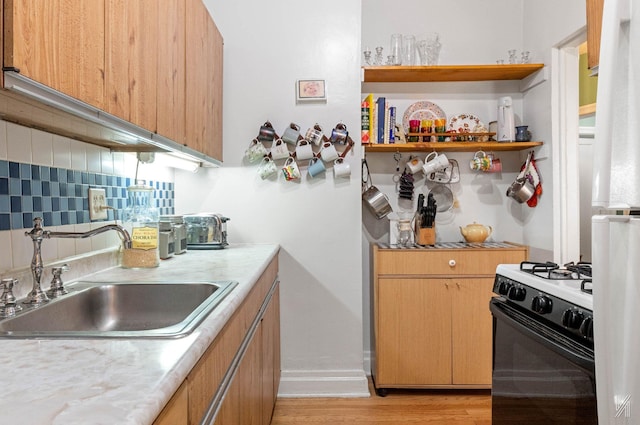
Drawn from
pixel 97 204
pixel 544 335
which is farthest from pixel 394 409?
pixel 97 204

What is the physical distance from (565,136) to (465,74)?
2.33ft

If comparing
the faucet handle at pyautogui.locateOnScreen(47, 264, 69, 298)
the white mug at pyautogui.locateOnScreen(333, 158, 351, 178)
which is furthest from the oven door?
the faucet handle at pyautogui.locateOnScreen(47, 264, 69, 298)

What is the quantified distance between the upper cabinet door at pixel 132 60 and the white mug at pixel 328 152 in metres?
1.22

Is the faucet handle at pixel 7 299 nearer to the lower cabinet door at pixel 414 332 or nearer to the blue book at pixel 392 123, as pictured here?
the lower cabinet door at pixel 414 332

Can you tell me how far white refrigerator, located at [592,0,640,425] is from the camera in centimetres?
82

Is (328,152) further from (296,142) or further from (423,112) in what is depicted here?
(423,112)

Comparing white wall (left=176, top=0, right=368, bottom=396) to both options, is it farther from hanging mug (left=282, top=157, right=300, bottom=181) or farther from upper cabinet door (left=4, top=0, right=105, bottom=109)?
upper cabinet door (left=4, top=0, right=105, bottom=109)

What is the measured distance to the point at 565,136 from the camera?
8.13ft

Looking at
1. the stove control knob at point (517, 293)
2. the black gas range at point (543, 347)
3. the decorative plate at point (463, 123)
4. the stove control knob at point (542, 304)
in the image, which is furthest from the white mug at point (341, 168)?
the stove control knob at point (542, 304)

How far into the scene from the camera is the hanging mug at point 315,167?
2471 millimetres

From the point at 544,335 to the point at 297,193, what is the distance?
1583 mm

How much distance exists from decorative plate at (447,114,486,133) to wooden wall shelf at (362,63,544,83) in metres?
0.25

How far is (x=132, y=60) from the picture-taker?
47.1 inches

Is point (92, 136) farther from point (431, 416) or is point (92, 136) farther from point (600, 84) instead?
point (431, 416)
